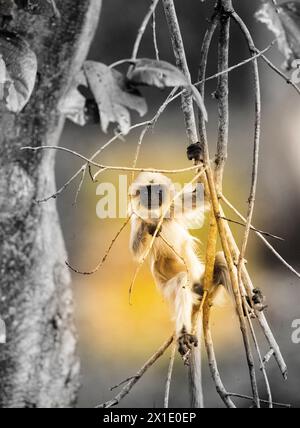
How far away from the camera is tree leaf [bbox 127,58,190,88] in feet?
3.08

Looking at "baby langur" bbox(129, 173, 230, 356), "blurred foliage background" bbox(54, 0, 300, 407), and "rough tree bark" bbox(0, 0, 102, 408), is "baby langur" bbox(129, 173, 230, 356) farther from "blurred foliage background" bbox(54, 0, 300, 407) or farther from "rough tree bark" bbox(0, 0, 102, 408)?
"rough tree bark" bbox(0, 0, 102, 408)

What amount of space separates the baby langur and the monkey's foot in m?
0.05

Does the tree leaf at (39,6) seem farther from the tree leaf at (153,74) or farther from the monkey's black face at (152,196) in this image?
the monkey's black face at (152,196)

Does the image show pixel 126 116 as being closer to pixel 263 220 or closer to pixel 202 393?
pixel 263 220

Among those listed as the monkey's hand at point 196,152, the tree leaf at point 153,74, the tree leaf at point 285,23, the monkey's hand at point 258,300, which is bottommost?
the monkey's hand at point 258,300

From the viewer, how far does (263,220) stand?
180cm

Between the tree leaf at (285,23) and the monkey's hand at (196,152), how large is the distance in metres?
0.52

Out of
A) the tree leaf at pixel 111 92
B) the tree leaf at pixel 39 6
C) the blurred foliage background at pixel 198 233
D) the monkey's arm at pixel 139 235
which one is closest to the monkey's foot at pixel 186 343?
the blurred foliage background at pixel 198 233

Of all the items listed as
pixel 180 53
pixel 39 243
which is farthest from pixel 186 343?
pixel 180 53

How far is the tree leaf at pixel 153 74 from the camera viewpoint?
94cm

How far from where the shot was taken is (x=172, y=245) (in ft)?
5.85

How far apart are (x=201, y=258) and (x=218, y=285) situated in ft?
0.31

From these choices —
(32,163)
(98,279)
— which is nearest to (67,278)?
(98,279)

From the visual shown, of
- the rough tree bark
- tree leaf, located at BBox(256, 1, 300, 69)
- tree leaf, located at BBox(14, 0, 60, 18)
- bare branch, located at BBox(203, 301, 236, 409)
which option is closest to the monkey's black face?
the rough tree bark
